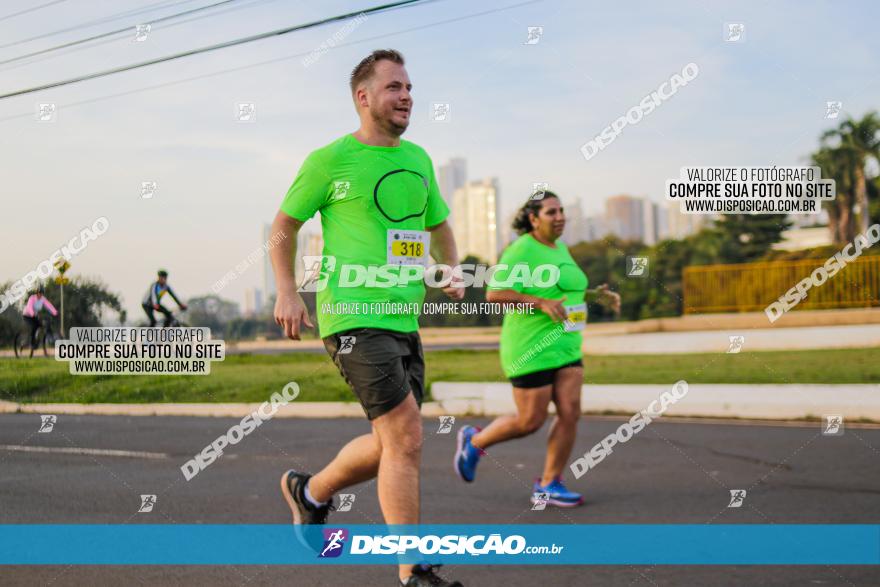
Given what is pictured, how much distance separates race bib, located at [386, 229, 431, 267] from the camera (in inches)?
146

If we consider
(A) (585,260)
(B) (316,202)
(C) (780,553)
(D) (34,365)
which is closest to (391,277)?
(B) (316,202)

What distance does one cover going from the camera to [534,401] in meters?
5.89

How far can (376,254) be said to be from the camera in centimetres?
368

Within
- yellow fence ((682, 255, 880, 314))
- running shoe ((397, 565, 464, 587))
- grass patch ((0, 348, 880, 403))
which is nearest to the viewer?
running shoe ((397, 565, 464, 587))

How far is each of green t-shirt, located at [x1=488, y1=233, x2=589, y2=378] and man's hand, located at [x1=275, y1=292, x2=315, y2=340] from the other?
8.06 ft

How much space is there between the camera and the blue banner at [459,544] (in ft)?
14.2

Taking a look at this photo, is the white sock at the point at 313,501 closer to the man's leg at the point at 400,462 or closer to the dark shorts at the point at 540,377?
the man's leg at the point at 400,462

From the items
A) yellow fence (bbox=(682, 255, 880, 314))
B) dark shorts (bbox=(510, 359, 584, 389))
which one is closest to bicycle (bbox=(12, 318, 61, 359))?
dark shorts (bbox=(510, 359, 584, 389))

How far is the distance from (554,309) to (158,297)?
775 cm

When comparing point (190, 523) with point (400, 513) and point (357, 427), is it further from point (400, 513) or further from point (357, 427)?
point (357, 427)

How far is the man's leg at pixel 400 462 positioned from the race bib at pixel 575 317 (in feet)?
8.00

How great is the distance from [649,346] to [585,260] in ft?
51.1

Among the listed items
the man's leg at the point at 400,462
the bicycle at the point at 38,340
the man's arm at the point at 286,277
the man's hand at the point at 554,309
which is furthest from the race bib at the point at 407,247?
the bicycle at the point at 38,340

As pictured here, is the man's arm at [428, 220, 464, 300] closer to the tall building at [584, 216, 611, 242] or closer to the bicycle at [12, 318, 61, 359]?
the bicycle at [12, 318, 61, 359]
